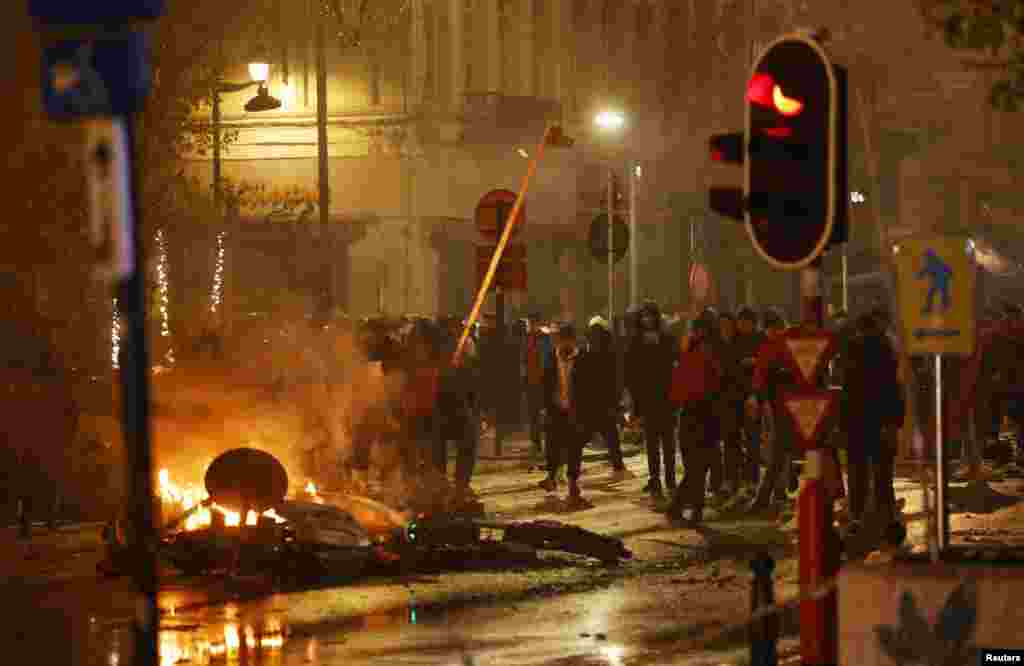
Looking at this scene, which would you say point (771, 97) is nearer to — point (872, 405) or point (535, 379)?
point (872, 405)

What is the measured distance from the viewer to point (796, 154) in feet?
33.0

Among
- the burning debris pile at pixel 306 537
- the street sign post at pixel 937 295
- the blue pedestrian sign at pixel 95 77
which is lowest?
the burning debris pile at pixel 306 537

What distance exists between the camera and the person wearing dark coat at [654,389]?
21.5 metres

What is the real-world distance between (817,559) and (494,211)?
13969 millimetres

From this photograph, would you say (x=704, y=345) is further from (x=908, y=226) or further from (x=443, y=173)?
(x=908, y=226)

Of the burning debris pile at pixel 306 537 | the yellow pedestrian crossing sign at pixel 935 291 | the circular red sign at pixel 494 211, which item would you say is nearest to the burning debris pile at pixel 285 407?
the circular red sign at pixel 494 211

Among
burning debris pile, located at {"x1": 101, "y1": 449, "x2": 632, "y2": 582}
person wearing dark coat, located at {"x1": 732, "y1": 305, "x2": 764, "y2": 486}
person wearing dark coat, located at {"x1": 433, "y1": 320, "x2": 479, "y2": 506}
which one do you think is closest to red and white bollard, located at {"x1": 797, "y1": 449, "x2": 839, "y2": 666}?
burning debris pile, located at {"x1": 101, "y1": 449, "x2": 632, "y2": 582}

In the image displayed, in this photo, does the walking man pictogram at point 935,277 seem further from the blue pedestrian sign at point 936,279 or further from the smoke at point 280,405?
the smoke at point 280,405

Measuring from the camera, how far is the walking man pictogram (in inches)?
Result: 451

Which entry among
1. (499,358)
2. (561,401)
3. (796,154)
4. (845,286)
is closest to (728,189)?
(796,154)

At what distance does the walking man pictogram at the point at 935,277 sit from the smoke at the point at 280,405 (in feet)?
29.6

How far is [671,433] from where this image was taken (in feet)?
70.8

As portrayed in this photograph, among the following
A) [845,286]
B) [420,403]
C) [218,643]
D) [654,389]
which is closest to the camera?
[218,643]

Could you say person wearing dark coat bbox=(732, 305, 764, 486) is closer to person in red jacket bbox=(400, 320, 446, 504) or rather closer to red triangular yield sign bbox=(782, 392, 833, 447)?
person in red jacket bbox=(400, 320, 446, 504)
